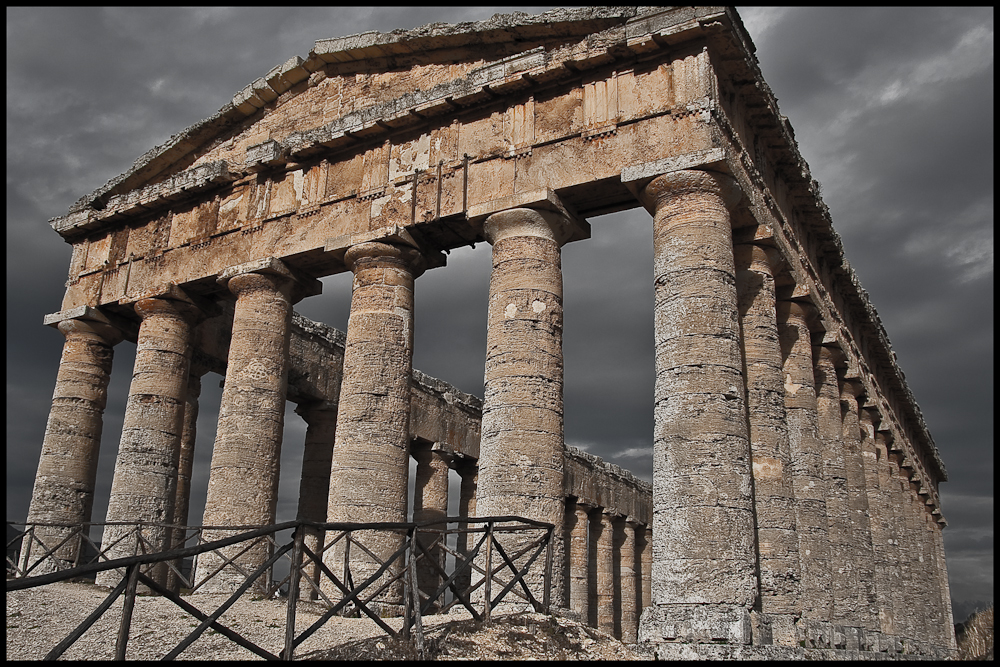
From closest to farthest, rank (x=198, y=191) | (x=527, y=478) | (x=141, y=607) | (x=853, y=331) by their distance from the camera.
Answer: (x=141, y=607)
(x=527, y=478)
(x=198, y=191)
(x=853, y=331)

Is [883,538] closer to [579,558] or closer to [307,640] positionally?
[579,558]

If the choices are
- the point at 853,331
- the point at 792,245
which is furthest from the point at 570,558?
the point at 792,245

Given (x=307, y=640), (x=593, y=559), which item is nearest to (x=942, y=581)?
(x=593, y=559)

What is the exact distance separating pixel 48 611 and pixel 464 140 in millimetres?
9401

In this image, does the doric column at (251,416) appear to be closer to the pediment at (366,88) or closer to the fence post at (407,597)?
the pediment at (366,88)

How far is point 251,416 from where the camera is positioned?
15.1 m

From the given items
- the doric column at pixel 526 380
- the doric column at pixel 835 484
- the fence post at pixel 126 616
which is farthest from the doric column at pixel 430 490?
the fence post at pixel 126 616

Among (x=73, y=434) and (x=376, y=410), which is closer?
(x=376, y=410)

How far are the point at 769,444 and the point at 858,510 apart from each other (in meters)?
5.23

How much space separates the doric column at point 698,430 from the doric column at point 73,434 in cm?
1168

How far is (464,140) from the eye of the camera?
1468 centimetres

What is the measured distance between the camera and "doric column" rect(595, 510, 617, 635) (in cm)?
2702

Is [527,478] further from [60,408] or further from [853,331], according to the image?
[853,331]

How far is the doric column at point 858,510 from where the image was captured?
1591cm
